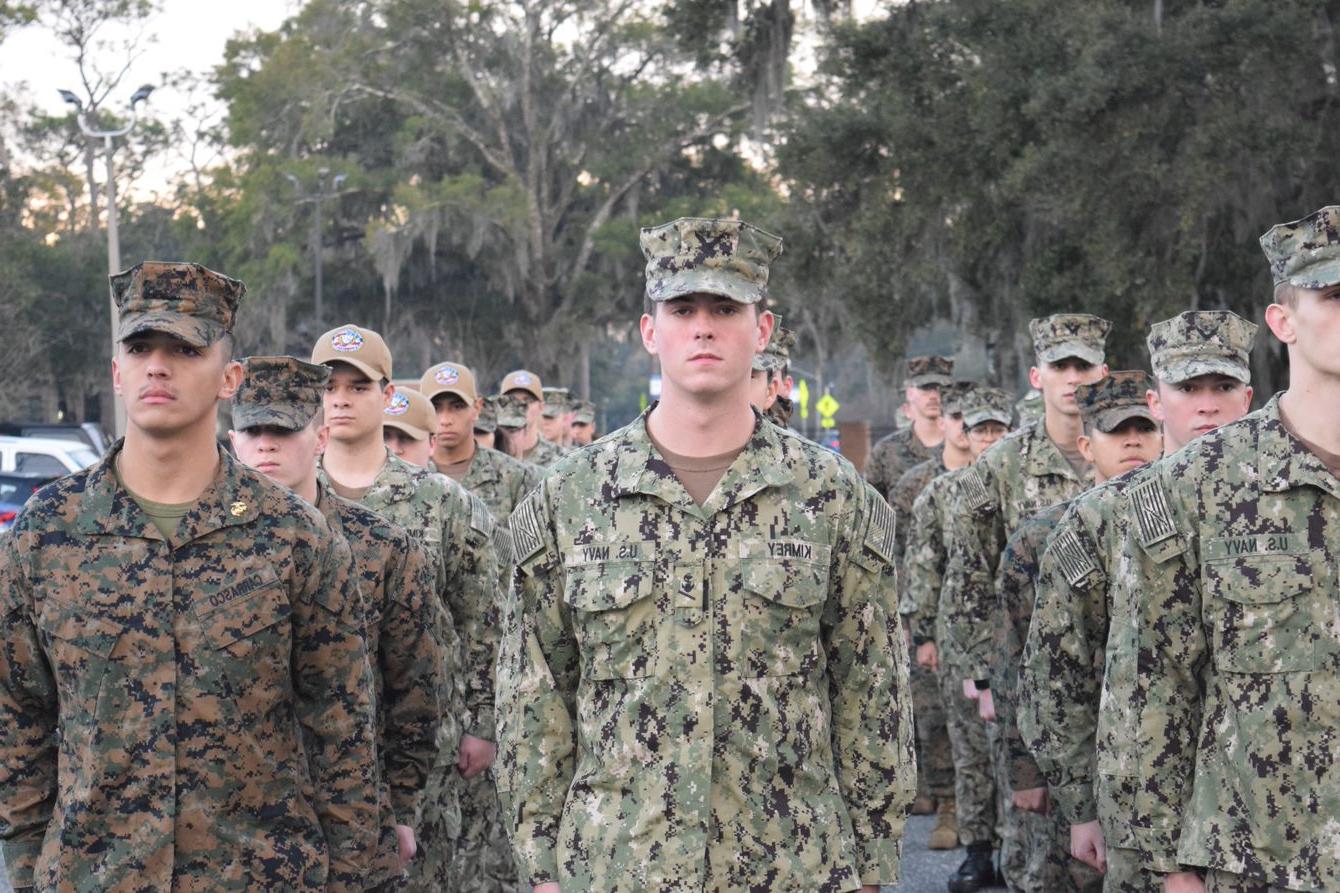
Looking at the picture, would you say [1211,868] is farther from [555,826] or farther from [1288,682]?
[555,826]

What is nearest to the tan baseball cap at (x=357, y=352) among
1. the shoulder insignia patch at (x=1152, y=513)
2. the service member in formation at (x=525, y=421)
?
the shoulder insignia patch at (x=1152, y=513)

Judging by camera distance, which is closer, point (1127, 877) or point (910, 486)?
point (1127, 877)

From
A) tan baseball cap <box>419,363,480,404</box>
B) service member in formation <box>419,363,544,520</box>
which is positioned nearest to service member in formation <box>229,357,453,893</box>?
service member in formation <box>419,363,544,520</box>

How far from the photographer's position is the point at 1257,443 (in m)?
3.97

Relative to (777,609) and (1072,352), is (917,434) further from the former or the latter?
(777,609)

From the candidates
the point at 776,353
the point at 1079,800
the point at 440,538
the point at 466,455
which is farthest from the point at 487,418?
the point at 1079,800

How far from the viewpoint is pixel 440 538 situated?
21.5 feet

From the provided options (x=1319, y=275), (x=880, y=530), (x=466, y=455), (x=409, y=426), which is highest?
(x=466, y=455)

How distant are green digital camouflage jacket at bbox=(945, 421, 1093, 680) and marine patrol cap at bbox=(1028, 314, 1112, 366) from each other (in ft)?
1.20

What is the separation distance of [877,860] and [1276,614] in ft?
3.21

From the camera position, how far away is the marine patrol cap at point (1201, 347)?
230 inches

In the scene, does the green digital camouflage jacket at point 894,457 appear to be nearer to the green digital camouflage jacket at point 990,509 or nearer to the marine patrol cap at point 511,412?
the marine patrol cap at point 511,412

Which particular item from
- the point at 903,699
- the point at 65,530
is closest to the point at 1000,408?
the point at 903,699

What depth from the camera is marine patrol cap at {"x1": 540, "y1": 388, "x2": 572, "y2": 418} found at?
55.0ft
